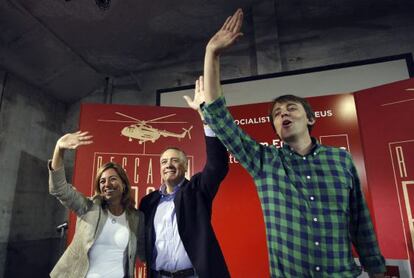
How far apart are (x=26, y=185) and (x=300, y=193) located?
4.25 m

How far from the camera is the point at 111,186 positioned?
1646 millimetres

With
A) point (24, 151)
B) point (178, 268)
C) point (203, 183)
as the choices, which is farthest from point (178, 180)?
point (24, 151)

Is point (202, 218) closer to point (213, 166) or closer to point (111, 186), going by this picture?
point (213, 166)

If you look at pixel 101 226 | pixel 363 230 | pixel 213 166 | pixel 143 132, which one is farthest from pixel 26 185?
pixel 363 230

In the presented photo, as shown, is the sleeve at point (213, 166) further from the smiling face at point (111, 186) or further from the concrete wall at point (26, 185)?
the concrete wall at point (26, 185)

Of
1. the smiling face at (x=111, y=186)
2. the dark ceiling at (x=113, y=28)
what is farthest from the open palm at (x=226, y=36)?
the dark ceiling at (x=113, y=28)

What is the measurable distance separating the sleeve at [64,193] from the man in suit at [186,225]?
0.38 meters

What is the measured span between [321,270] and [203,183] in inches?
26.9

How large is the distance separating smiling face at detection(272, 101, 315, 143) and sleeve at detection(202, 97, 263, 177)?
0.38 ft

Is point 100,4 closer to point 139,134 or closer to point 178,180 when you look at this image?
point 139,134

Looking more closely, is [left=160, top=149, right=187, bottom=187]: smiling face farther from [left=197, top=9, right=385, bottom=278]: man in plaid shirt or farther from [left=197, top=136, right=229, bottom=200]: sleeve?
[left=197, top=9, right=385, bottom=278]: man in plaid shirt

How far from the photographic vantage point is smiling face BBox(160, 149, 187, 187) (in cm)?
159

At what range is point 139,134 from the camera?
3152 millimetres

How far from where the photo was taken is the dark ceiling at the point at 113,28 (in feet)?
11.2
